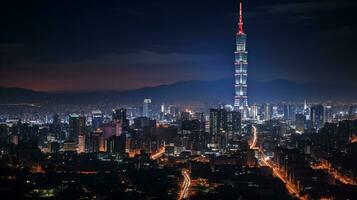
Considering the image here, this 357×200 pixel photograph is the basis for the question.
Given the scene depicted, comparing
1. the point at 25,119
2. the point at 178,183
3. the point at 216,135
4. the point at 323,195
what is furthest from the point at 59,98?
the point at 323,195

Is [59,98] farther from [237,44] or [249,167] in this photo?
[249,167]

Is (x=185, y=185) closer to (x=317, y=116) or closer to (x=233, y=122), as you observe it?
(x=233, y=122)

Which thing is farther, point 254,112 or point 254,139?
point 254,112

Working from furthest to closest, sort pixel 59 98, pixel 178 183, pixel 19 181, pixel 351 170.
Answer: pixel 59 98 → pixel 351 170 → pixel 178 183 → pixel 19 181

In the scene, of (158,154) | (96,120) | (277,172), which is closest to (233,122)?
(96,120)

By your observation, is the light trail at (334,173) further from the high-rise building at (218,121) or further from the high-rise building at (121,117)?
the high-rise building at (121,117)

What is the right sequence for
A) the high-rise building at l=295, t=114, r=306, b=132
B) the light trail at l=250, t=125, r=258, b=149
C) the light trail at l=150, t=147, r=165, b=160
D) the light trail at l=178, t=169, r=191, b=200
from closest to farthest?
1. the light trail at l=178, t=169, r=191, b=200
2. the light trail at l=150, t=147, r=165, b=160
3. the light trail at l=250, t=125, r=258, b=149
4. the high-rise building at l=295, t=114, r=306, b=132

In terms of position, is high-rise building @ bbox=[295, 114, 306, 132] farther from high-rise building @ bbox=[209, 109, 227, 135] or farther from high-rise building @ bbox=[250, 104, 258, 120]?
high-rise building @ bbox=[209, 109, 227, 135]

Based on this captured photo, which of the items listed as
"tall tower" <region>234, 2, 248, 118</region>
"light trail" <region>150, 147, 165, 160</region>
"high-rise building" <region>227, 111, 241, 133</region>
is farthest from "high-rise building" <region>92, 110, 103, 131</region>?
"tall tower" <region>234, 2, 248, 118</region>

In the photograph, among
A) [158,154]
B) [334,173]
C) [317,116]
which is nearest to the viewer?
[334,173]
